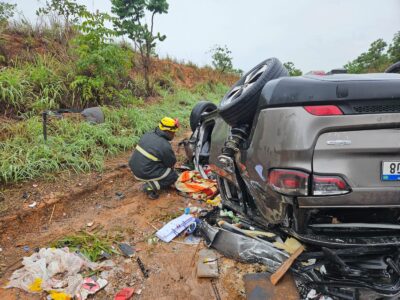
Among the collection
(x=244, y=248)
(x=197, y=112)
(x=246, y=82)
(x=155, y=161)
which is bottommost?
(x=244, y=248)

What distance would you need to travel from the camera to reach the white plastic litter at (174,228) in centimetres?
300

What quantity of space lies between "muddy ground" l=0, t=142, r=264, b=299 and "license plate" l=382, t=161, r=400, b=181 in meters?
1.27

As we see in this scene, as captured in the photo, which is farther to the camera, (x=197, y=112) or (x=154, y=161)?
(x=197, y=112)

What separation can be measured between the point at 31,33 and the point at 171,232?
25.8 ft

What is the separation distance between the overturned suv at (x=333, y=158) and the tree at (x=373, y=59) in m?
20.5

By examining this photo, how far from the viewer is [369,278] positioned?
5.99 feet

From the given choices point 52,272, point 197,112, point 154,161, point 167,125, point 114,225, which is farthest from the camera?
point 197,112

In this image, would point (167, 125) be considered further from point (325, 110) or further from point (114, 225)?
point (325, 110)

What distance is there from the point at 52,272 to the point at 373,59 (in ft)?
78.2

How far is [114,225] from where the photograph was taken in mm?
3338

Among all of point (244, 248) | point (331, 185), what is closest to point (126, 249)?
point (244, 248)

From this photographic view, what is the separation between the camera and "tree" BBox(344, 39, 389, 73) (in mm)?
19022

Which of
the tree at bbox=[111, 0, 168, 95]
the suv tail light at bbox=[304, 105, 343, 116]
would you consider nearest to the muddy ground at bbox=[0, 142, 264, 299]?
the suv tail light at bbox=[304, 105, 343, 116]

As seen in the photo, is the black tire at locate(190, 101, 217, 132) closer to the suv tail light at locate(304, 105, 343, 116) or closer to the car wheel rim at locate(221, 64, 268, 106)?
the car wheel rim at locate(221, 64, 268, 106)
